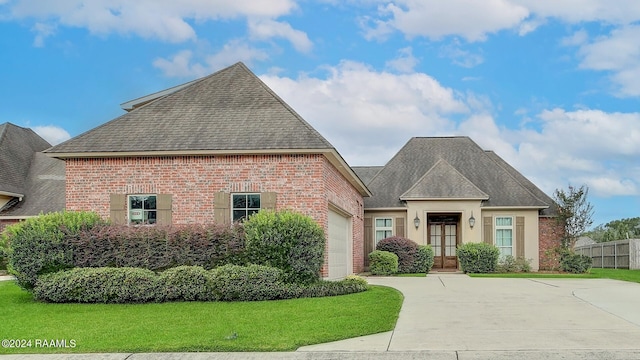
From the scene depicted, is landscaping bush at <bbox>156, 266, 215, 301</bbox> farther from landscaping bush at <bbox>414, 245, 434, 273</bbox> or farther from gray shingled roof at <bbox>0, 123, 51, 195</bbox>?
gray shingled roof at <bbox>0, 123, 51, 195</bbox>

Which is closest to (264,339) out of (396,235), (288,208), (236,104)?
(288,208)

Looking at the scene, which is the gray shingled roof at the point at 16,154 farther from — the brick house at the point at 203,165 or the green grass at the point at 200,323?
the green grass at the point at 200,323

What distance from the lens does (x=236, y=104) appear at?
19328mm

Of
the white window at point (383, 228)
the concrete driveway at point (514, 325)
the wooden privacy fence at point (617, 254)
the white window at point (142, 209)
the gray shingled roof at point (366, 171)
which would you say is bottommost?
the wooden privacy fence at point (617, 254)

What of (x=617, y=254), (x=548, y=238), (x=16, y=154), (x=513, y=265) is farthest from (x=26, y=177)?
(x=617, y=254)

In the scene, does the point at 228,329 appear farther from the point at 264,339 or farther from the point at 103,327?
the point at 103,327

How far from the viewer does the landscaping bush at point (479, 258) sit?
87.9ft

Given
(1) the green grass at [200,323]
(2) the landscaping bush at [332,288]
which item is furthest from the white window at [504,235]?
(1) the green grass at [200,323]


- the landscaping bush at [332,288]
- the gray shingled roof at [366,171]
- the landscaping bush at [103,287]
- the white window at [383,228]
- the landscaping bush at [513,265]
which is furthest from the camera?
the gray shingled roof at [366,171]

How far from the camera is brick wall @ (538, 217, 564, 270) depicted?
2875 cm

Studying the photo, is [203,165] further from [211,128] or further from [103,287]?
[103,287]

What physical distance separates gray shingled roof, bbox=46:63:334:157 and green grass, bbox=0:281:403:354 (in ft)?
15.9

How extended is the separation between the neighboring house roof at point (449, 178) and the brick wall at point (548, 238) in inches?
36.6

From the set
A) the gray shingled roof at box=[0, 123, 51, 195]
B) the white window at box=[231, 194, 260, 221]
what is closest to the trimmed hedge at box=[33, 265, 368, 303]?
the white window at box=[231, 194, 260, 221]
